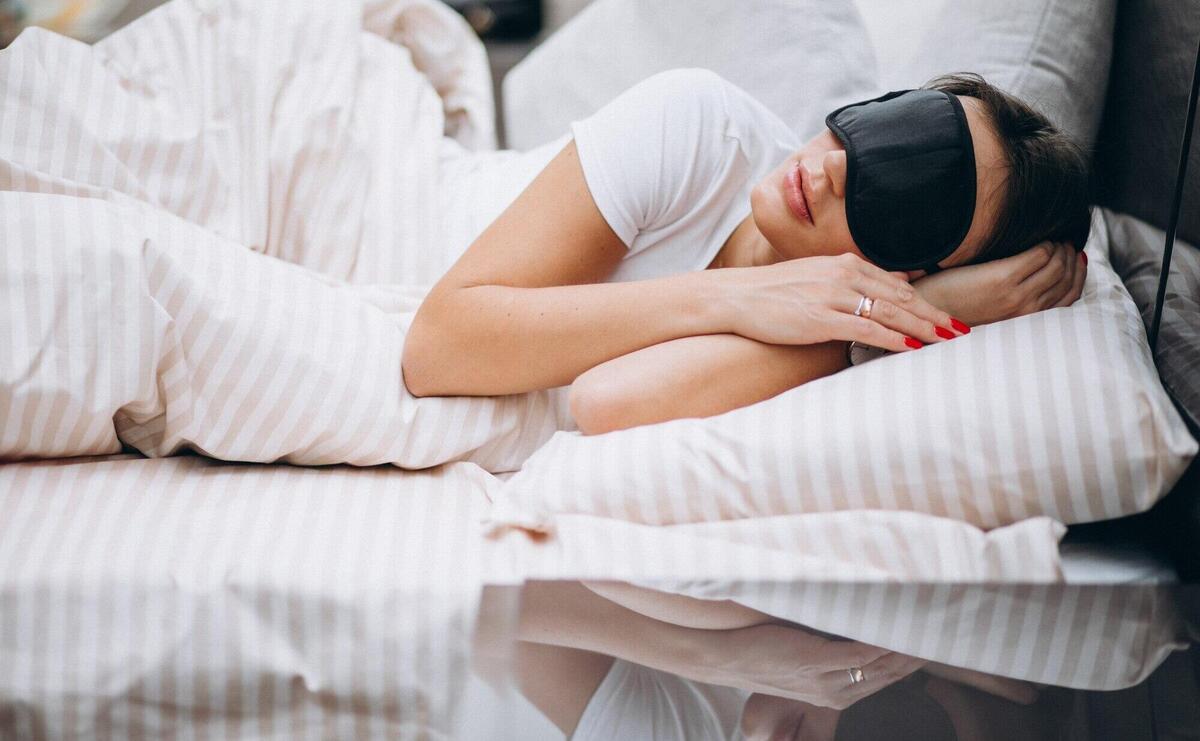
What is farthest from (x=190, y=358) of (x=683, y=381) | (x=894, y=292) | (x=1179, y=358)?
(x=1179, y=358)

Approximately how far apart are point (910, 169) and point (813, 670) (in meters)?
0.48

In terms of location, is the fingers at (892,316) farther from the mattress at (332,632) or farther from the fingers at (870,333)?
the mattress at (332,632)

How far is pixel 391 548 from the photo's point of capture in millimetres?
773

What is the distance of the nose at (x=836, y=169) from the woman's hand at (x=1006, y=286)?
14cm

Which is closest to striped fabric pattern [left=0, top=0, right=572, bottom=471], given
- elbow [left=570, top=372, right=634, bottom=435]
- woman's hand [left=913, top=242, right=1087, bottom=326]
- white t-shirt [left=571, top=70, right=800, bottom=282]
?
elbow [left=570, top=372, right=634, bottom=435]


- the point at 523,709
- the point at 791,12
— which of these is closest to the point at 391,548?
the point at 523,709

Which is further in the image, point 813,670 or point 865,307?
point 865,307

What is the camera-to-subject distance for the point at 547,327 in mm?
970

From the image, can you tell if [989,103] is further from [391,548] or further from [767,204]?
[391,548]

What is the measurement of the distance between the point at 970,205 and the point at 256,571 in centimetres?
71

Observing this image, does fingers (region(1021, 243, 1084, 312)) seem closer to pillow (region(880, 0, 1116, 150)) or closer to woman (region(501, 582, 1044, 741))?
pillow (region(880, 0, 1116, 150))

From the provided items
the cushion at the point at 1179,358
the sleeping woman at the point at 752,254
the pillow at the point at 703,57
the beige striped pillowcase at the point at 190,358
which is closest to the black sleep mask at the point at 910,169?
the sleeping woman at the point at 752,254

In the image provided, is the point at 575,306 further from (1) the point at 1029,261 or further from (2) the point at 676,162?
(1) the point at 1029,261

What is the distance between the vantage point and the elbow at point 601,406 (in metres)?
0.93
